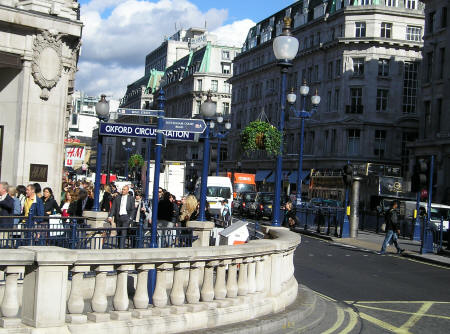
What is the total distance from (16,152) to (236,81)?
70.1 m

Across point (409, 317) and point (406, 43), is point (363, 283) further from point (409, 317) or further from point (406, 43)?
point (406, 43)

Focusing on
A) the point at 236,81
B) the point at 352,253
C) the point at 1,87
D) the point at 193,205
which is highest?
the point at 236,81

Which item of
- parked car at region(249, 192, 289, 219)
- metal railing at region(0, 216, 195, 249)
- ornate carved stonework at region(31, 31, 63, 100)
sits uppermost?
ornate carved stonework at region(31, 31, 63, 100)

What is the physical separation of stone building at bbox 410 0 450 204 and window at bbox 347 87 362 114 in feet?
41.1

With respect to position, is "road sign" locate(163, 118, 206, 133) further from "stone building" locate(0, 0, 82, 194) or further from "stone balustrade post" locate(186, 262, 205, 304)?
"stone building" locate(0, 0, 82, 194)

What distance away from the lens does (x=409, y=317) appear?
11.6 meters

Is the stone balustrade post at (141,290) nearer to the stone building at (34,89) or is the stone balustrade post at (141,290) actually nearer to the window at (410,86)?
the stone building at (34,89)

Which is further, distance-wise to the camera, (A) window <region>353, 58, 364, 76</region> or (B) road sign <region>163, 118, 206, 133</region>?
(A) window <region>353, 58, 364, 76</region>

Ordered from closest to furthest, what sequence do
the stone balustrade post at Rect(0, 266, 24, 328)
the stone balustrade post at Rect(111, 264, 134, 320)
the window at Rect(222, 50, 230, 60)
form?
the stone balustrade post at Rect(0, 266, 24, 328) → the stone balustrade post at Rect(111, 264, 134, 320) → the window at Rect(222, 50, 230, 60)

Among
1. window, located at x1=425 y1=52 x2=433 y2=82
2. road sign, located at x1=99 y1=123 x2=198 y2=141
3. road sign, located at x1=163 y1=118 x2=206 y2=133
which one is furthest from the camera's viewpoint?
window, located at x1=425 y1=52 x2=433 y2=82

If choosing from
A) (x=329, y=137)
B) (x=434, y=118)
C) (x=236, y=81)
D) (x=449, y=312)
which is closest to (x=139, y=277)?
(x=449, y=312)

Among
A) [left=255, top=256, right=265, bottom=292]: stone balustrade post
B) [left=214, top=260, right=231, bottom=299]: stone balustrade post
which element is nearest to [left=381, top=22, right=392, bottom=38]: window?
[left=255, top=256, right=265, bottom=292]: stone balustrade post

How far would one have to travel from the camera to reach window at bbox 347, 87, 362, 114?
6581 centimetres

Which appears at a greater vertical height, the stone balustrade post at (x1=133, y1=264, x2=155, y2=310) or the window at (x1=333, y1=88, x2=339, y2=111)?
the window at (x1=333, y1=88, x2=339, y2=111)
